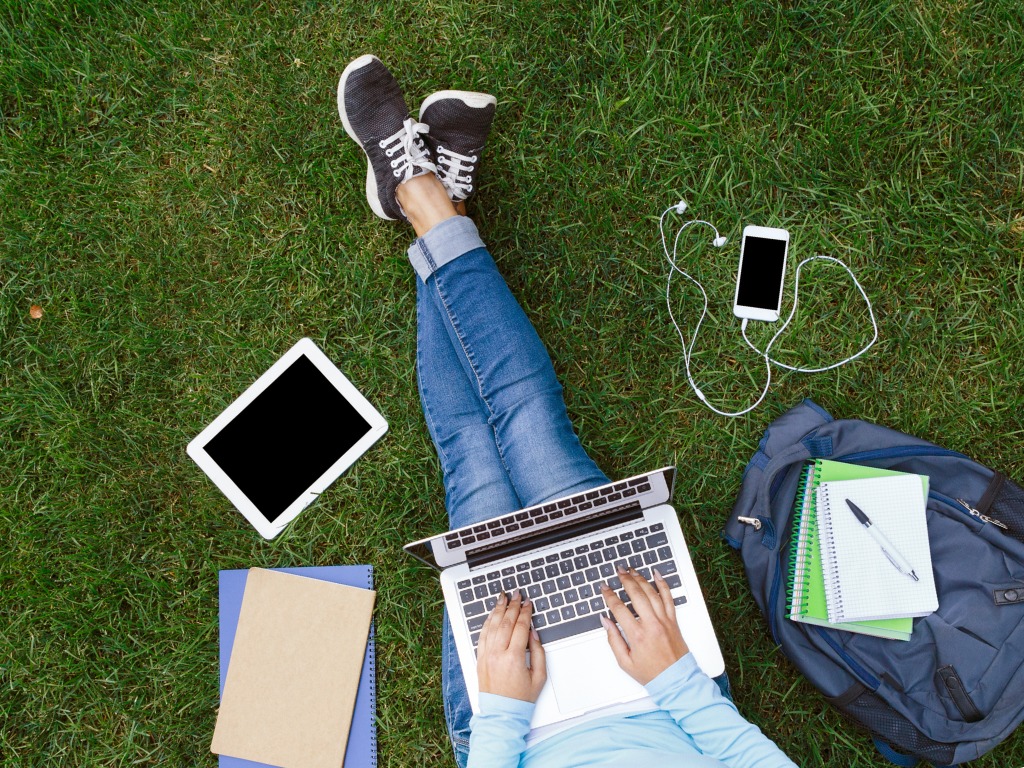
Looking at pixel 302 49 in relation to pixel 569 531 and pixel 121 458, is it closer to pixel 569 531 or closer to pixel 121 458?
pixel 121 458

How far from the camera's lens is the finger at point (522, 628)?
1708mm

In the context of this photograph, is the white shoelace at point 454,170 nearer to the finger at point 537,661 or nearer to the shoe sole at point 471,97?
the shoe sole at point 471,97

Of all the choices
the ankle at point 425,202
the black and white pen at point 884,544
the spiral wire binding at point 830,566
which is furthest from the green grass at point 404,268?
the black and white pen at point 884,544

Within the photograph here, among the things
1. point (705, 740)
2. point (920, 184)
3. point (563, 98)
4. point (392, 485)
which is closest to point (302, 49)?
point (563, 98)

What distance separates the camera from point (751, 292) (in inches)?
86.5

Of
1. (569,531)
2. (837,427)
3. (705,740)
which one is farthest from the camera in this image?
(837,427)

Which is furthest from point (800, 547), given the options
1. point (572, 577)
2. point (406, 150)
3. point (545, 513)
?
point (406, 150)

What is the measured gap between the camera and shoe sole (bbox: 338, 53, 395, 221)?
2.17 metres

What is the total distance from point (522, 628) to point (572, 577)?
7.5 inches

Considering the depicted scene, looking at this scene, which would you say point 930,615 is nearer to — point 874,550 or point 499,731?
point 874,550

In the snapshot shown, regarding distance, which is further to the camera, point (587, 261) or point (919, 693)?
point (587, 261)

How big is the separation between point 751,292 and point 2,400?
2.54 m

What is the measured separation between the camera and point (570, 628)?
178cm

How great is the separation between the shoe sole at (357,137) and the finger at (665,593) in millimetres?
1388
